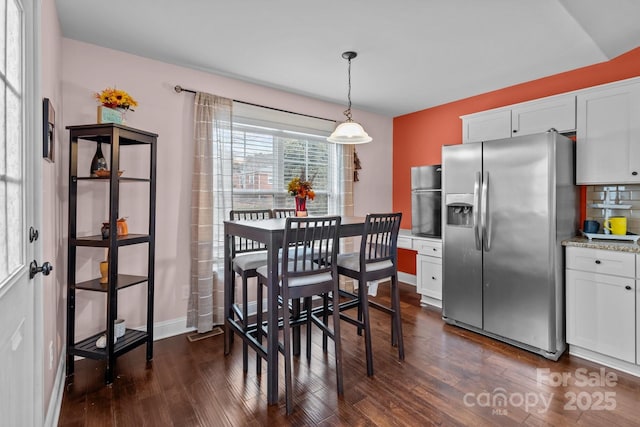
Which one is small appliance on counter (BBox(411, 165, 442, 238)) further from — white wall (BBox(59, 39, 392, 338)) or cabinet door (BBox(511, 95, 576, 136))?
white wall (BBox(59, 39, 392, 338))

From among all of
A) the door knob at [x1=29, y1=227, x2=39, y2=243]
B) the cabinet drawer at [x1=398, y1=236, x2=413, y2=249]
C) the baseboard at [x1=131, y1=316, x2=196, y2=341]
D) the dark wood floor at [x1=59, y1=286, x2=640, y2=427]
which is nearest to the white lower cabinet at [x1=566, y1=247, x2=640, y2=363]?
the dark wood floor at [x1=59, y1=286, x2=640, y2=427]

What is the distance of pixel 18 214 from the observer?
1.24m

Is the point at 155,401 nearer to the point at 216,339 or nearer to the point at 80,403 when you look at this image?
the point at 80,403

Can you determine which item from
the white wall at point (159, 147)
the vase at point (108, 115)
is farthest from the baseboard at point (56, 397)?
the vase at point (108, 115)

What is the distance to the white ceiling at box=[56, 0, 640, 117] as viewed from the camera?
2156 mm

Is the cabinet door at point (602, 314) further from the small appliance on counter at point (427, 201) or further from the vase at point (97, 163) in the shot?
the vase at point (97, 163)

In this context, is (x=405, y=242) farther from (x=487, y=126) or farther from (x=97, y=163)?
(x=97, y=163)

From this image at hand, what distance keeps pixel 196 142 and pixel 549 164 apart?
10.4ft

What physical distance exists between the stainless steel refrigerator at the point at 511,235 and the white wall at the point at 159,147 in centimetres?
249

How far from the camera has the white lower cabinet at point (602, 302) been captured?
239cm

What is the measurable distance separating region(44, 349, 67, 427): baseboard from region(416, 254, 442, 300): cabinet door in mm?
3427

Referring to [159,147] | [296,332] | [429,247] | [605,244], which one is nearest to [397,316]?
[296,332]

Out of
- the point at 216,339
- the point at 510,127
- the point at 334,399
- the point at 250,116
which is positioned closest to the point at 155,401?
the point at 216,339

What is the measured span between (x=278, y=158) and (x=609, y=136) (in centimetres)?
320
